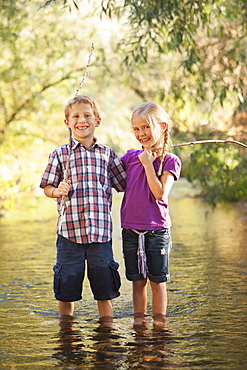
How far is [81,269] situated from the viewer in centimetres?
403

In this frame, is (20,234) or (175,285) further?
(20,234)

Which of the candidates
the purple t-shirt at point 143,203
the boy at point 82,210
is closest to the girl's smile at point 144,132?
the purple t-shirt at point 143,203

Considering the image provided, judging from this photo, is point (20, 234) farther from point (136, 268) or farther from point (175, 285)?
point (136, 268)

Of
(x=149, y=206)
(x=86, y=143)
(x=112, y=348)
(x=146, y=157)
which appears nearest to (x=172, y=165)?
(x=146, y=157)

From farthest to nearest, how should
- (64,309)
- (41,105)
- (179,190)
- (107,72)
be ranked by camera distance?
(179,190) < (41,105) < (107,72) < (64,309)

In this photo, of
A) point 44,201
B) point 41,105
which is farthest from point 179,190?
point 41,105

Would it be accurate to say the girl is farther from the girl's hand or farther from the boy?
the boy

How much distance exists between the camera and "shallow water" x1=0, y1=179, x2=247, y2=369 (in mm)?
3391

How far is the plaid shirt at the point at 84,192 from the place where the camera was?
156 inches

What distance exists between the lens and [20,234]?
9.93m

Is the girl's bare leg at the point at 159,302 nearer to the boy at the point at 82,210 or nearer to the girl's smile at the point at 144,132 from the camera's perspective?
the boy at the point at 82,210

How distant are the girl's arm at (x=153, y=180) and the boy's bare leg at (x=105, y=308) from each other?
83 centimetres

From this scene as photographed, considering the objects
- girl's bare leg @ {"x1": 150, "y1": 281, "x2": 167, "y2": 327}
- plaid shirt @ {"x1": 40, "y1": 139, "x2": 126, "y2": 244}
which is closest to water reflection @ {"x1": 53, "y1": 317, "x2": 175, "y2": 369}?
girl's bare leg @ {"x1": 150, "y1": 281, "x2": 167, "y2": 327}

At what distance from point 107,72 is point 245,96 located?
17.8ft
